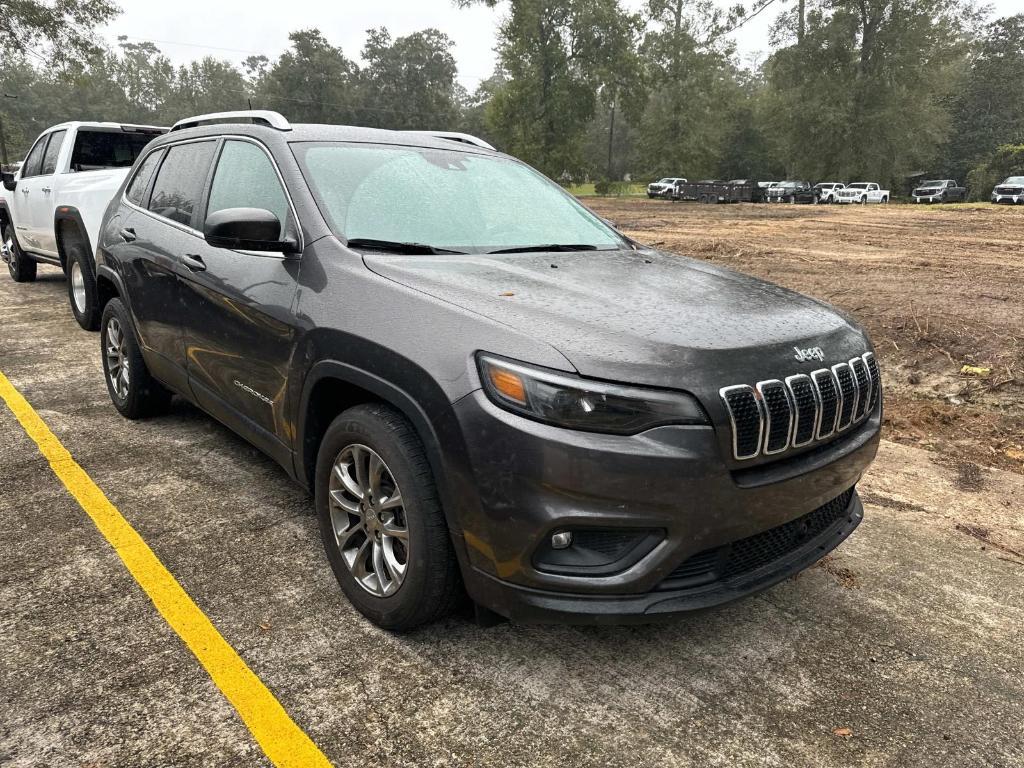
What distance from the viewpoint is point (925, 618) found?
2863 mm

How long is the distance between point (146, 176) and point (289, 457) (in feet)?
8.40

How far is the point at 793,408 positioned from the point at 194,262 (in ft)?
9.02

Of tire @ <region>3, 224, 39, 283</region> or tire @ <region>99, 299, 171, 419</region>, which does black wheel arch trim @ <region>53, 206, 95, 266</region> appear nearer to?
tire @ <region>99, 299, 171, 419</region>

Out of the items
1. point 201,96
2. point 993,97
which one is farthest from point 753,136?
point 201,96

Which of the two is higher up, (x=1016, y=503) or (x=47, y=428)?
(x=47, y=428)

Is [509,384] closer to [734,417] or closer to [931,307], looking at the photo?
[734,417]

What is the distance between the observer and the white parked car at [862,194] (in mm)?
40438

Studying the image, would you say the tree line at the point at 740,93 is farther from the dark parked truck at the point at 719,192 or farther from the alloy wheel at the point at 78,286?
the alloy wheel at the point at 78,286

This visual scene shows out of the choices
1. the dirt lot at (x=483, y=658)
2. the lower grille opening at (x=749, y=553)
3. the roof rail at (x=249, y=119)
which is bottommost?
the dirt lot at (x=483, y=658)

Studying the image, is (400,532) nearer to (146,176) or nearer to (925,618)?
(925,618)

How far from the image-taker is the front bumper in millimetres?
2010

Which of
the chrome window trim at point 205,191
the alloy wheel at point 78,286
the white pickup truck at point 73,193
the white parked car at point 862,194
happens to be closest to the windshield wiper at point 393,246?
the chrome window trim at point 205,191

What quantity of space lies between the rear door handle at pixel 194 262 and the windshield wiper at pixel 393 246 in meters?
1.02

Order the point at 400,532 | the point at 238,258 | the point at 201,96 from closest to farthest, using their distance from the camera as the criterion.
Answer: the point at 400,532
the point at 238,258
the point at 201,96
